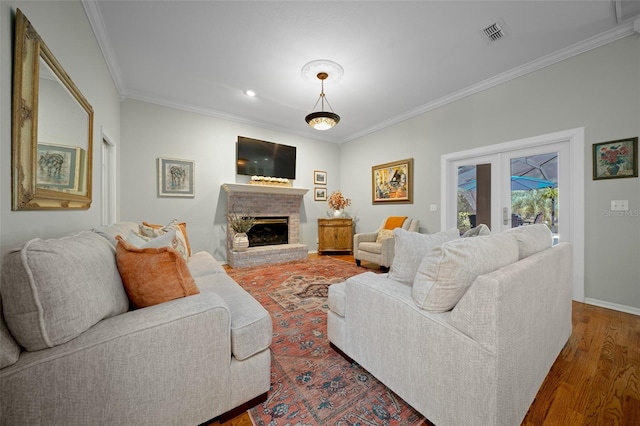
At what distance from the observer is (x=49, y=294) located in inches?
30.3

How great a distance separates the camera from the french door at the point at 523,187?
2615mm

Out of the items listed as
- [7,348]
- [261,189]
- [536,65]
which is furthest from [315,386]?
[536,65]

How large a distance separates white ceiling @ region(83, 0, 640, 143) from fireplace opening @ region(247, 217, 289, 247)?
7.40 feet

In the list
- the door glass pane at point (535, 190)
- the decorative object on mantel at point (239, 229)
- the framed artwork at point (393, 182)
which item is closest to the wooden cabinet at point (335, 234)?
the framed artwork at point (393, 182)

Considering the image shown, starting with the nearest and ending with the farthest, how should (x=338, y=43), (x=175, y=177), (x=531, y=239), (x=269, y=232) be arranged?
(x=531, y=239)
(x=338, y=43)
(x=175, y=177)
(x=269, y=232)

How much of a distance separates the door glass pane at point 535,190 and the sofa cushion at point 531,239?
175 centimetres

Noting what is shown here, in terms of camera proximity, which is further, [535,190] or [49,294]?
[535,190]

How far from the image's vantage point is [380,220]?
4973 millimetres

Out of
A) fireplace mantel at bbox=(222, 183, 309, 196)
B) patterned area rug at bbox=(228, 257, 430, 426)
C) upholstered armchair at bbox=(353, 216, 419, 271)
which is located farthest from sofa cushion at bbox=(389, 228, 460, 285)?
fireplace mantel at bbox=(222, 183, 309, 196)

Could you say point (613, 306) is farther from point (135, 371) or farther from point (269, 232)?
point (269, 232)

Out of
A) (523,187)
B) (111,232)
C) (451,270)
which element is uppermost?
(523,187)

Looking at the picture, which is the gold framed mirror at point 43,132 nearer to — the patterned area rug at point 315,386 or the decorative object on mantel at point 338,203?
the patterned area rug at point 315,386

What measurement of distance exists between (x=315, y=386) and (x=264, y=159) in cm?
409

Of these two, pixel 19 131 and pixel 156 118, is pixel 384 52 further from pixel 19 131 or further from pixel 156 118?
pixel 156 118
